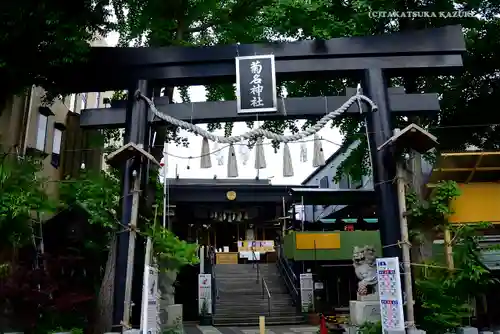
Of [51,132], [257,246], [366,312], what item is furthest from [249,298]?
[51,132]

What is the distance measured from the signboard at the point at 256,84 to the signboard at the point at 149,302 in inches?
164

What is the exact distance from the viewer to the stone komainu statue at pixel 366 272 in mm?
10969

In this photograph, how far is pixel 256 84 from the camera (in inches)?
406

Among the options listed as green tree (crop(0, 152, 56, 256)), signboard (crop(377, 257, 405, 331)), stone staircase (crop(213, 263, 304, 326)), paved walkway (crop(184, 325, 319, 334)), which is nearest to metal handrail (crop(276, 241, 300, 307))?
stone staircase (crop(213, 263, 304, 326))

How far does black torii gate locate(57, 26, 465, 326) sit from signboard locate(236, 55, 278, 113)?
0.26m

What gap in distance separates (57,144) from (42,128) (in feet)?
5.09

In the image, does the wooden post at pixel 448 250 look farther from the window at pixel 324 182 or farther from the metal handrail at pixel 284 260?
the window at pixel 324 182

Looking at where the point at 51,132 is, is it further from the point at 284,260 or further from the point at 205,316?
the point at 284,260

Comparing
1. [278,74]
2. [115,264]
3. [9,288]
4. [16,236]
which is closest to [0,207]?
[16,236]

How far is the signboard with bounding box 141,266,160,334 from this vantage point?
26.7 feet

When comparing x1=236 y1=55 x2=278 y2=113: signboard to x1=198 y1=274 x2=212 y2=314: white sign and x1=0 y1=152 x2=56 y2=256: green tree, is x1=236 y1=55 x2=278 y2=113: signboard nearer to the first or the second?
x1=0 y1=152 x2=56 y2=256: green tree

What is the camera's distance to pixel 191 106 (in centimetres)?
1062

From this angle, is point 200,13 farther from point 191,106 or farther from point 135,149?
point 135,149

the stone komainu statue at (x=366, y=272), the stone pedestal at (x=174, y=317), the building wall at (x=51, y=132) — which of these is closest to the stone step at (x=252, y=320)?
the stone pedestal at (x=174, y=317)
